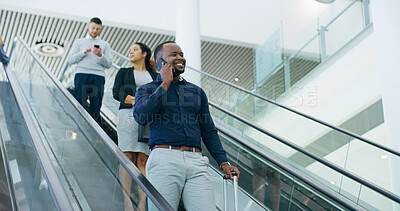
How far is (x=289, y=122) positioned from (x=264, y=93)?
10.8ft

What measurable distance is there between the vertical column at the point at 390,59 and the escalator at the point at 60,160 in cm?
342

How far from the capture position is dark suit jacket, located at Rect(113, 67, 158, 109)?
3.56 metres

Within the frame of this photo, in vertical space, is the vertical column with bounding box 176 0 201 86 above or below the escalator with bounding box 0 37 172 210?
above

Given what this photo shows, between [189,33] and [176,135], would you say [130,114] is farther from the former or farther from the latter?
[189,33]

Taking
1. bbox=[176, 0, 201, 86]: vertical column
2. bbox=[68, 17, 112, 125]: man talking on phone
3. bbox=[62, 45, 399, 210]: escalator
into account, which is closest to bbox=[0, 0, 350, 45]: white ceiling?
bbox=[176, 0, 201, 86]: vertical column

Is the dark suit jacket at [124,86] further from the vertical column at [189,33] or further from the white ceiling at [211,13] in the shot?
the white ceiling at [211,13]

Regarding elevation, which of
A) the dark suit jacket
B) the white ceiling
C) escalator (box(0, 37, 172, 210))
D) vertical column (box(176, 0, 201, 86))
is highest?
the white ceiling

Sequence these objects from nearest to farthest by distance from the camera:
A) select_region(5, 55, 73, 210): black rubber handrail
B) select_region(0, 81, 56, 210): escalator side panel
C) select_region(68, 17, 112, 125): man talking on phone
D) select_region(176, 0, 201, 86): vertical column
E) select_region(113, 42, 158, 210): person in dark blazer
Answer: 1. select_region(5, 55, 73, 210): black rubber handrail
2. select_region(0, 81, 56, 210): escalator side panel
3. select_region(113, 42, 158, 210): person in dark blazer
4. select_region(68, 17, 112, 125): man talking on phone
5. select_region(176, 0, 201, 86): vertical column

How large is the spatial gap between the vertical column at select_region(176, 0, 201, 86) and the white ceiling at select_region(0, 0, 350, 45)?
13.8ft

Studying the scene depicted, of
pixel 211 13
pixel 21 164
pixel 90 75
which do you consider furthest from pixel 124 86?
pixel 211 13

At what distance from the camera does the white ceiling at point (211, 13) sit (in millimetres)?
11453

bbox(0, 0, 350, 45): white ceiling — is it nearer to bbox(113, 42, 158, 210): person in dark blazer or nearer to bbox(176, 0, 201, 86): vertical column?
bbox(176, 0, 201, 86): vertical column

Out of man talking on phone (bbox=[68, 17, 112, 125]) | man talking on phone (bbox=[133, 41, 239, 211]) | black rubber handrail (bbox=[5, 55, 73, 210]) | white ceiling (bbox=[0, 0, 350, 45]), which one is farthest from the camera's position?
white ceiling (bbox=[0, 0, 350, 45])

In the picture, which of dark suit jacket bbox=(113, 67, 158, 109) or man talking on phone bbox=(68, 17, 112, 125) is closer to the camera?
dark suit jacket bbox=(113, 67, 158, 109)
